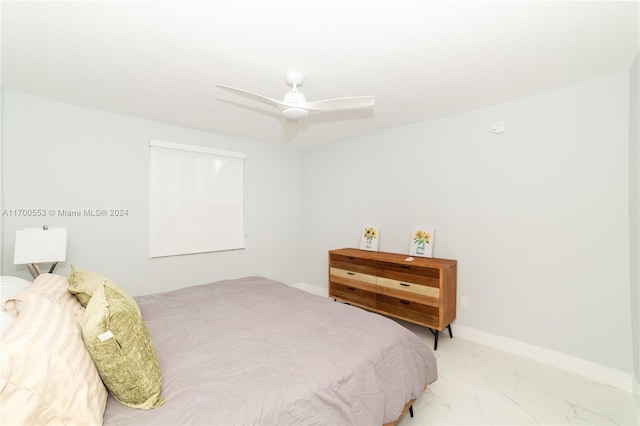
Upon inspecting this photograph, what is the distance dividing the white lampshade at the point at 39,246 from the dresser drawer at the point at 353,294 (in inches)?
107

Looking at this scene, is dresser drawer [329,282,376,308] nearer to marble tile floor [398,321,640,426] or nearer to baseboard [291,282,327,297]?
baseboard [291,282,327,297]

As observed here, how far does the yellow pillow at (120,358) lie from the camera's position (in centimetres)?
104

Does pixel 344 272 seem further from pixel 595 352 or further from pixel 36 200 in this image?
pixel 36 200

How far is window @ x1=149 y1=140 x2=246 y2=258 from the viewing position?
10.7 feet

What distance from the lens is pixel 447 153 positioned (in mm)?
3059

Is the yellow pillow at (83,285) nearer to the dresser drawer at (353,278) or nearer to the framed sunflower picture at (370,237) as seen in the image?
the dresser drawer at (353,278)

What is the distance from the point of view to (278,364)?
1.34 metres

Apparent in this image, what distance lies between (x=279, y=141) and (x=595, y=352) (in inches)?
158

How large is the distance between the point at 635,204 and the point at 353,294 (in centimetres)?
252

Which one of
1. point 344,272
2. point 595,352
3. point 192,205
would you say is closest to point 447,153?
point 344,272

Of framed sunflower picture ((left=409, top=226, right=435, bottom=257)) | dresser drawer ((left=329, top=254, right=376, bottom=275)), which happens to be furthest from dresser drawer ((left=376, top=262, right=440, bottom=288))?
→ framed sunflower picture ((left=409, top=226, right=435, bottom=257))

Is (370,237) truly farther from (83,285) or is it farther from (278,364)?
(83,285)

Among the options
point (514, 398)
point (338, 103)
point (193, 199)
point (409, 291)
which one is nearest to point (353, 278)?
point (409, 291)

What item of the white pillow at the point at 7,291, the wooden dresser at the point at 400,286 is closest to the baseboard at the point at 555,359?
the wooden dresser at the point at 400,286
